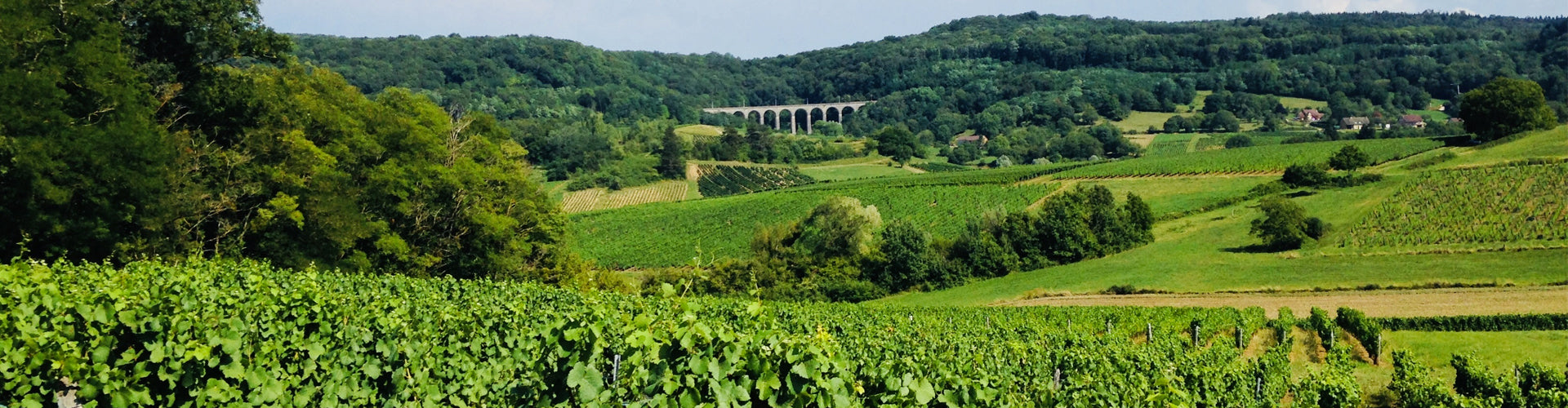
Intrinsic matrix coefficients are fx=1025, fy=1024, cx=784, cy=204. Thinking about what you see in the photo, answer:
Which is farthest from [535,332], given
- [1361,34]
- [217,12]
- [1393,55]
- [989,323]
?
[1361,34]

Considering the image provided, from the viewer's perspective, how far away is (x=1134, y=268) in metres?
49.0

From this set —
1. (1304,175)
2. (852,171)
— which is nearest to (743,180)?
(852,171)

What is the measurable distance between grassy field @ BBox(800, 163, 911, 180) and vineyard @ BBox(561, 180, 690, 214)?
15.9 m

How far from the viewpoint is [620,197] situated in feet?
306

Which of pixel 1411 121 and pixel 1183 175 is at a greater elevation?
pixel 1183 175

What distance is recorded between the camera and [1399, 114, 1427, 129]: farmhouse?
400 ft

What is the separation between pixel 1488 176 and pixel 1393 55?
123246 mm

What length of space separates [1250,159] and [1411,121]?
55940 millimetres

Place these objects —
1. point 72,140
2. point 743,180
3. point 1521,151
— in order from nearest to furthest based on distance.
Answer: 1. point 72,140
2. point 1521,151
3. point 743,180

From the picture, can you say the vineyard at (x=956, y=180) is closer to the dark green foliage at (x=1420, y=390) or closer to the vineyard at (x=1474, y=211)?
the vineyard at (x=1474, y=211)

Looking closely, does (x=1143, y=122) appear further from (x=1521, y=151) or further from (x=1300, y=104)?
(x=1521, y=151)

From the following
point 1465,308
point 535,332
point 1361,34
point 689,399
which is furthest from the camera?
point 1361,34

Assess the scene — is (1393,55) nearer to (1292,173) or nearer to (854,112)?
(854,112)

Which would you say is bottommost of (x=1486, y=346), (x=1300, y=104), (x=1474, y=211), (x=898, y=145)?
(x=898, y=145)
